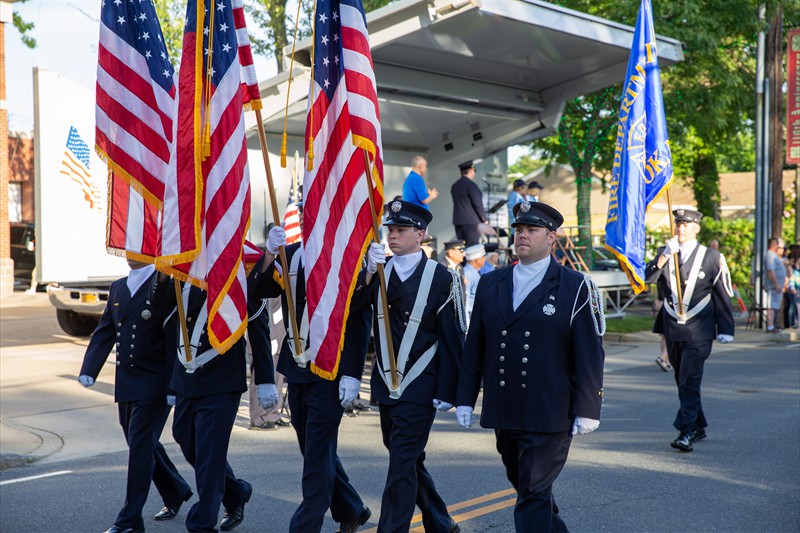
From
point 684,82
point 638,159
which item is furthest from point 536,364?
point 684,82

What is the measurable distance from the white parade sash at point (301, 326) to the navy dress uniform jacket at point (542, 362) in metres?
1.03

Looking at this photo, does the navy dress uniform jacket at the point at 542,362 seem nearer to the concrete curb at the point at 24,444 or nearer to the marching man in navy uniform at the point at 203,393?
the marching man in navy uniform at the point at 203,393

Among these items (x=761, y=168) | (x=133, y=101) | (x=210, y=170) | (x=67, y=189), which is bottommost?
(x=210, y=170)

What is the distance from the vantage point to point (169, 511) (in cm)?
655

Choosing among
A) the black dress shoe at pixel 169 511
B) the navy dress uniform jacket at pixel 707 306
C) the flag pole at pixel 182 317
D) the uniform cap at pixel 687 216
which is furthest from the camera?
the uniform cap at pixel 687 216

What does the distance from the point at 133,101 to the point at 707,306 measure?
548 cm

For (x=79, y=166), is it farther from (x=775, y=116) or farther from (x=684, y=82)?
(x=775, y=116)

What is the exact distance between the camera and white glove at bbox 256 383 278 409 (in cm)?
595

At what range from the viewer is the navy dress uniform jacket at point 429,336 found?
5.45 metres

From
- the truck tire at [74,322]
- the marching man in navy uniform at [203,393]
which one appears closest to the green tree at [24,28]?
the truck tire at [74,322]

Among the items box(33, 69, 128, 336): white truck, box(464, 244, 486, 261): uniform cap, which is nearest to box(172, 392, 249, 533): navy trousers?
box(464, 244, 486, 261): uniform cap

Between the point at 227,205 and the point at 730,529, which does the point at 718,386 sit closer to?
the point at 730,529

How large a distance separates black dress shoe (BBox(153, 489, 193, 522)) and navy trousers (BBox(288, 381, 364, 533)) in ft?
4.23

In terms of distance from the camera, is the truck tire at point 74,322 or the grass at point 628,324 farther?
the grass at point 628,324
